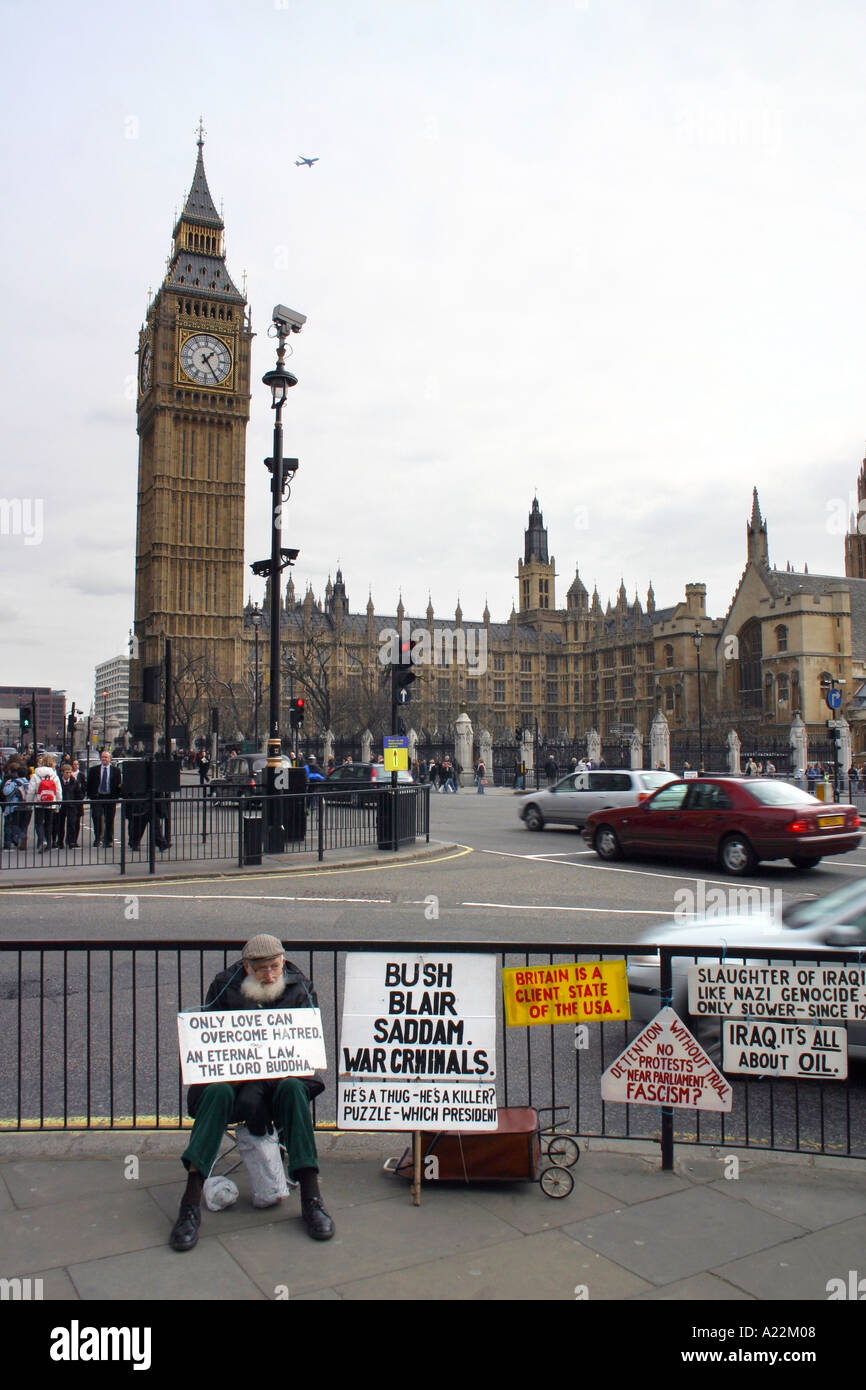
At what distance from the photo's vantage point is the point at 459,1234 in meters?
3.92

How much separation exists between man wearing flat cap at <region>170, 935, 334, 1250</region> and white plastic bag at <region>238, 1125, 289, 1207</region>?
0.18ft

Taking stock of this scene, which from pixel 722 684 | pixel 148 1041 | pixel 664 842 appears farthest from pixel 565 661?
pixel 148 1041

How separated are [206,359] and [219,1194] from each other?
100m

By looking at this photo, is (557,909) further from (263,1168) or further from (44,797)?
(44,797)

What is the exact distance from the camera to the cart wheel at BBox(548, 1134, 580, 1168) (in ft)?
14.5

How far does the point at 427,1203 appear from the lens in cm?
421

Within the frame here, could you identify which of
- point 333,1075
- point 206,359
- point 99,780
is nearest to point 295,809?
point 99,780

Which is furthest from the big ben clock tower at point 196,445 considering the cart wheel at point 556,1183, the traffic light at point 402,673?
the cart wheel at point 556,1183

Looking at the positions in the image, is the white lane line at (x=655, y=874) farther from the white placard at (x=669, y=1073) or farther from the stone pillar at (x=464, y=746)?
the stone pillar at (x=464, y=746)

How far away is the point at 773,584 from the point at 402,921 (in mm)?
63864

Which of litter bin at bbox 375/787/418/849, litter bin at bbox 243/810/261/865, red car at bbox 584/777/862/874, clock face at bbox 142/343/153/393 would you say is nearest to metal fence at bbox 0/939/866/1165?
red car at bbox 584/777/862/874

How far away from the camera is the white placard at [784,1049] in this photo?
460 cm

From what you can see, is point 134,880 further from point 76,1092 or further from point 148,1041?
point 76,1092
